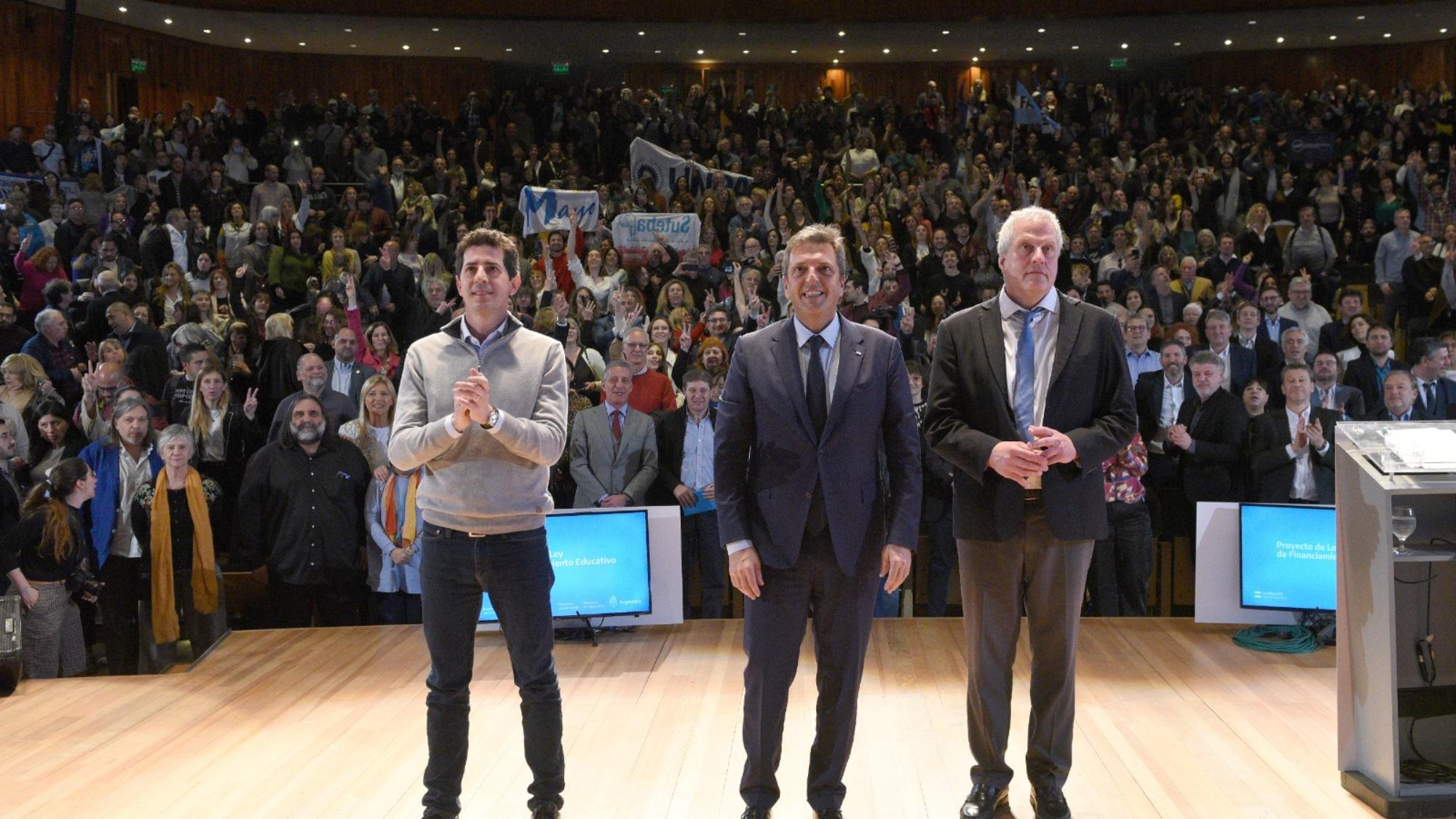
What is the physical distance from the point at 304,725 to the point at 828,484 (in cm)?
230

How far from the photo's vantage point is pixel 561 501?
6.34 meters

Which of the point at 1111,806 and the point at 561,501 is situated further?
the point at 561,501

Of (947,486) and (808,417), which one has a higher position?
(808,417)

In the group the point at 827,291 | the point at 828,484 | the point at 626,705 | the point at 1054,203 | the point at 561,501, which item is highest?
the point at 1054,203

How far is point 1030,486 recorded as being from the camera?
3.07 m

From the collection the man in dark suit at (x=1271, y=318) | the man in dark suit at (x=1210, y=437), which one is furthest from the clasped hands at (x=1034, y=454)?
the man in dark suit at (x=1271, y=318)

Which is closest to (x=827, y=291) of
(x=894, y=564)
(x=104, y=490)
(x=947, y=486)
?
(x=894, y=564)

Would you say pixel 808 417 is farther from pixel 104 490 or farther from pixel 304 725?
pixel 104 490

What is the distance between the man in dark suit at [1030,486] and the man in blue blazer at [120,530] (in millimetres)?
4117

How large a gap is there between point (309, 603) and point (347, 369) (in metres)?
1.56

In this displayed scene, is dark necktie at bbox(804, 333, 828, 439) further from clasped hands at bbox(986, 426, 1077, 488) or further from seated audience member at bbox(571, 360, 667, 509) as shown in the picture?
seated audience member at bbox(571, 360, 667, 509)

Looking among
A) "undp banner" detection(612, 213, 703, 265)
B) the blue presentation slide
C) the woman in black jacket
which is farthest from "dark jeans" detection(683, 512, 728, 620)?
"undp banner" detection(612, 213, 703, 265)

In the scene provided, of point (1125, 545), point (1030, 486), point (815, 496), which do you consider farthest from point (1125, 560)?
point (815, 496)

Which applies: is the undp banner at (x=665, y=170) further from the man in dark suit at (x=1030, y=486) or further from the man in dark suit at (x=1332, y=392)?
the man in dark suit at (x=1030, y=486)
